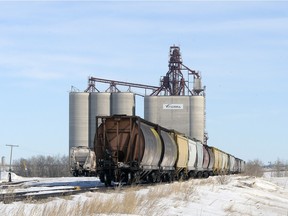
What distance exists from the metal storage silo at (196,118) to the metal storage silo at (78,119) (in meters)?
15.1

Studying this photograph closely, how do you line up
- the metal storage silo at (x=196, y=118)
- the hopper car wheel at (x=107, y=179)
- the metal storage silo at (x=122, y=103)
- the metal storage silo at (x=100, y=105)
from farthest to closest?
the metal storage silo at (x=100, y=105), the metal storage silo at (x=122, y=103), the metal storage silo at (x=196, y=118), the hopper car wheel at (x=107, y=179)

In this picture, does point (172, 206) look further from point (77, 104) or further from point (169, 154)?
point (77, 104)

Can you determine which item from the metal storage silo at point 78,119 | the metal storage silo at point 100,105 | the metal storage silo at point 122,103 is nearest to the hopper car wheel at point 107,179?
the metal storage silo at point 122,103

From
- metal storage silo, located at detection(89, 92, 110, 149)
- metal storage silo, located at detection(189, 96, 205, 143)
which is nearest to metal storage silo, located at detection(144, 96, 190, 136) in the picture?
metal storage silo, located at detection(189, 96, 205, 143)

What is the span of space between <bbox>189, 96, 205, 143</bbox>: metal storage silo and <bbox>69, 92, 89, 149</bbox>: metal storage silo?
49.4 feet

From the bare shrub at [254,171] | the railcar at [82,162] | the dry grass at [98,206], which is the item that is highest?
the dry grass at [98,206]

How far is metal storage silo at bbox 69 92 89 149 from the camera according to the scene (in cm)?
7500

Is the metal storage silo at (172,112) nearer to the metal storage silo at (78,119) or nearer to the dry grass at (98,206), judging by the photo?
the metal storage silo at (78,119)

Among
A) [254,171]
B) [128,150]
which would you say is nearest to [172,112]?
[254,171]

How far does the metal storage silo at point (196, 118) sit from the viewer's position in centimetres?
7412

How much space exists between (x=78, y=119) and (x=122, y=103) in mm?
6823

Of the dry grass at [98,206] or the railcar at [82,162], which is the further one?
the railcar at [82,162]

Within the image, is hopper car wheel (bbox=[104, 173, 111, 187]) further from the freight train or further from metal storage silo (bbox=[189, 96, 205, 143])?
metal storage silo (bbox=[189, 96, 205, 143])

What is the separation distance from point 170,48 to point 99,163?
58.0 metres
